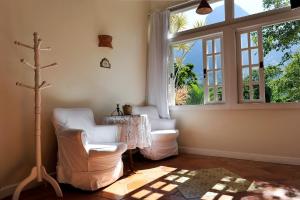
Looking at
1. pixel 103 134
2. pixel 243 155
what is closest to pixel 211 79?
pixel 243 155

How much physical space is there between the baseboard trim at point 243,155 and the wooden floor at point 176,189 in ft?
0.48

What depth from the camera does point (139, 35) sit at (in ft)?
14.9

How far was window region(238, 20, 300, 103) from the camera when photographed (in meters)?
3.64

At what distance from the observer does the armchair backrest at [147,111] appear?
4.02 metres

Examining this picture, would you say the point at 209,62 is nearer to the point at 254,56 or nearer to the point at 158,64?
the point at 254,56

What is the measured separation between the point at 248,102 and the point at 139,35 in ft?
7.42

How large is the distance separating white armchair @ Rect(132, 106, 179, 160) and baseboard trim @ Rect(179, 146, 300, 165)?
1.26ft

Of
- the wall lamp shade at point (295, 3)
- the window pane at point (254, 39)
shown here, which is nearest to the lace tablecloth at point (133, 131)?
the window pane at point (254, 39)

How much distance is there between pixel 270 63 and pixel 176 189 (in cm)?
253

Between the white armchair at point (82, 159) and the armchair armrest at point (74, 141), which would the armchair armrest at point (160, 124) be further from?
the armchair armrest at point (74, 141)

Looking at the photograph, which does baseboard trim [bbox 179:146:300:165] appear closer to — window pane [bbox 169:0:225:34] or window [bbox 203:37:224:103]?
window [bbox 203:37:224:103]

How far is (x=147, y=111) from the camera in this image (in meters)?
4.17

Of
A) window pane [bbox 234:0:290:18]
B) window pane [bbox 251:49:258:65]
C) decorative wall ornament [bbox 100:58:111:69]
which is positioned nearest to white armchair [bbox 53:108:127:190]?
decorative wall ornament [bbox 100:58:111:69]

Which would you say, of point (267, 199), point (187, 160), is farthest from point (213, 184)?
point (187, 160)
